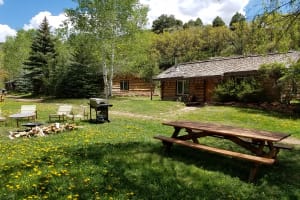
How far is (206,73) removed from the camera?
21.8 m

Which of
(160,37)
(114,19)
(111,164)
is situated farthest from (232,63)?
(160,37)

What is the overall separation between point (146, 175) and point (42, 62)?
29.2 meters

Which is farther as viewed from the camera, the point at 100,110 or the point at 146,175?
the point at 100,110

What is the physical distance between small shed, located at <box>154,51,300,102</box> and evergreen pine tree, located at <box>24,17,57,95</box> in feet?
36.6

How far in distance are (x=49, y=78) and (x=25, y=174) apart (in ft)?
78.9

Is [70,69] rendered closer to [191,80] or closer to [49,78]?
[49,78]

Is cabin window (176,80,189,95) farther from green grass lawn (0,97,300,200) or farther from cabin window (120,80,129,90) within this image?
green grass lawn (0,97,300,200)

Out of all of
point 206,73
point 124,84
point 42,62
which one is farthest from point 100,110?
point 42,62

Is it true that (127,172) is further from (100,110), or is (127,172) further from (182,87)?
(182,87)

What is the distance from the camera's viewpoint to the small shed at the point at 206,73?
1948 cm

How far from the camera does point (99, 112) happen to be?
1239 cm

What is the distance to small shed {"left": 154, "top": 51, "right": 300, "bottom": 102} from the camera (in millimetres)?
19484

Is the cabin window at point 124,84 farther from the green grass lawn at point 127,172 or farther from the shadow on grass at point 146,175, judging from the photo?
the shadow on grass at point 146,175

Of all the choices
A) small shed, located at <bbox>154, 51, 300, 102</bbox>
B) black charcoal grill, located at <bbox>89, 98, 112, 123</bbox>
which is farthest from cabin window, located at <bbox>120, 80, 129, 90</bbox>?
black charcoal grill, located at <bbox>89, 98, 112, 123</bbox>
